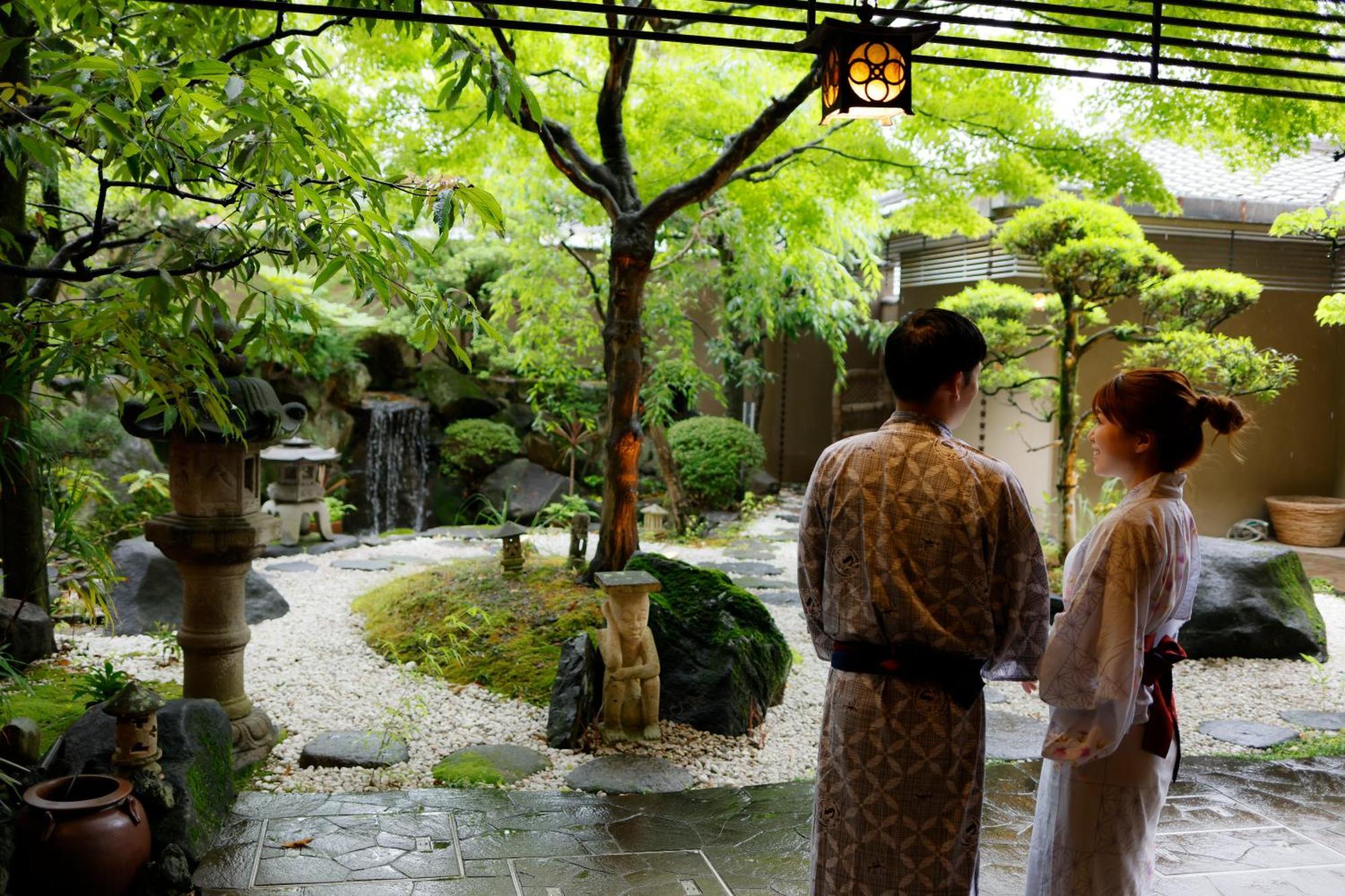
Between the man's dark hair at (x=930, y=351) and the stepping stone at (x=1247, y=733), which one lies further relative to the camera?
the stepping stone at (x=1247, y=733)

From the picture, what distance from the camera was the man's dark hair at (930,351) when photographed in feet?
8.23

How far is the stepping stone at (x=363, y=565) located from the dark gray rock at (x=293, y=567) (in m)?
0.22

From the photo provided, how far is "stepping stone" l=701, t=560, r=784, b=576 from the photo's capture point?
10.4m

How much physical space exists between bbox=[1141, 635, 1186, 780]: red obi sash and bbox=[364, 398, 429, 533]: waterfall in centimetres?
1269

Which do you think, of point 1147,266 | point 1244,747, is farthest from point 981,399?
point 1244,747

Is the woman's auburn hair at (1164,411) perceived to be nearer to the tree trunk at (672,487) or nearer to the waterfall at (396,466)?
the tree trunk at (672,487)

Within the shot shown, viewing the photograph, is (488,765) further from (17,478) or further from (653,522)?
(653,522)

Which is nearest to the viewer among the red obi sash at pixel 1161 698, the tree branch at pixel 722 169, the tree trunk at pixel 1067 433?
the red obi sash at pixel 1161 698

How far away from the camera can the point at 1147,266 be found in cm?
865

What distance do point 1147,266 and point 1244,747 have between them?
13.9 feet

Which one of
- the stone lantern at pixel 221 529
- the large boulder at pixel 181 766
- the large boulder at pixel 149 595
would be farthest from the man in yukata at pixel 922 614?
the large boulder at pixel 149 595

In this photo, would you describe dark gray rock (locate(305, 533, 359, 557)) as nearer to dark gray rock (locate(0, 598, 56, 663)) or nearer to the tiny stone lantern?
the tiny stone lantern

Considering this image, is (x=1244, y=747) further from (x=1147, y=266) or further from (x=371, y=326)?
(x=371, y=326)

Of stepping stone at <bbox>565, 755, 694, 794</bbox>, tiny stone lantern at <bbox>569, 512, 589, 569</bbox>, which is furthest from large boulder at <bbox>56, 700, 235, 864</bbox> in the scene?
tiny stone lantern at <bbox>569, 512, 589, 569</bbox>
